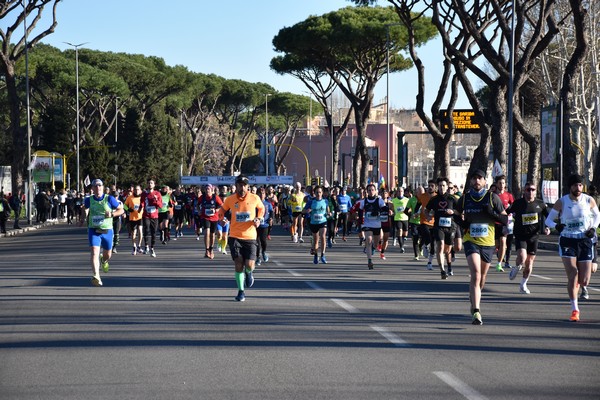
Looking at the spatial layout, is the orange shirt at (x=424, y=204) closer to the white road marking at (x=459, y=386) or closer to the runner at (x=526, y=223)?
the runner at (x=526, y=223)

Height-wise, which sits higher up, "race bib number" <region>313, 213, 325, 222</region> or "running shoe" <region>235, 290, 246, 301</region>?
"race bib number" <region>313, 213, 325, 222</region>

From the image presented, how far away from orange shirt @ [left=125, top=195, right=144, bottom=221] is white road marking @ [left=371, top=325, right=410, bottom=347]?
50.2 ft

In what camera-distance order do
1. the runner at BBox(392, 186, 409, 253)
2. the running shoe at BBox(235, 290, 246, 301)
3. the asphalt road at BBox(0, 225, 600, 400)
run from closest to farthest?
the asphalt road at BBox(0, 225, 600, 400) → the running shoe at BBox(235, 290, 246, 301) → the runner at BBox(392, 186, 409, 253)

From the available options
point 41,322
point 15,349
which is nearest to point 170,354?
point 15,349

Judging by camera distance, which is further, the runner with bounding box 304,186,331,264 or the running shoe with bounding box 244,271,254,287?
the runner with bounding box 304,186,331,264

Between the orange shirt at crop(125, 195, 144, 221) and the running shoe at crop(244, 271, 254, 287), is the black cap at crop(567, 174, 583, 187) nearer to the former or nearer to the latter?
the running shoe at crop(244, 271, 254, 287)

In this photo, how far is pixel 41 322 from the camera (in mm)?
11406

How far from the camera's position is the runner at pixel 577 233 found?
40.0ft

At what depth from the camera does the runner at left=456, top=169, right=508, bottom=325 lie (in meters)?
11.5

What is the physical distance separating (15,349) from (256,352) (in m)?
2.21

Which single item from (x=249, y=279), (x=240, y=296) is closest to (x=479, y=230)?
(x=240, y=296)

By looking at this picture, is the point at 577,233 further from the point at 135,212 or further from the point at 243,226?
the point at 135,212

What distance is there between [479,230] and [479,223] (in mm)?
100

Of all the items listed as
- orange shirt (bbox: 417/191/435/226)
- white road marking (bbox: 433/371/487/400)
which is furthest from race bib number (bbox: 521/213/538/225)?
white road marking (bbox: 433/371/487/400)
